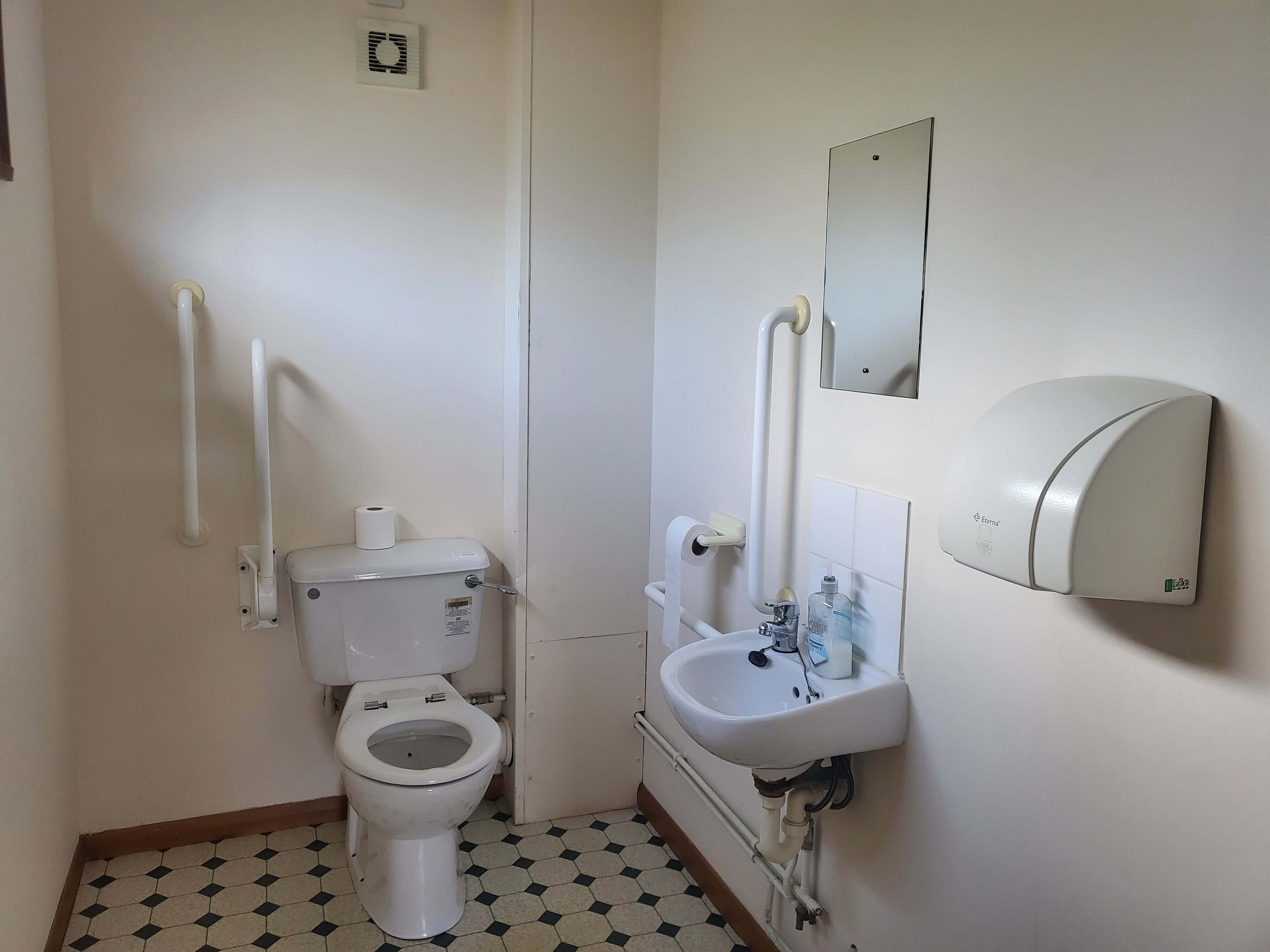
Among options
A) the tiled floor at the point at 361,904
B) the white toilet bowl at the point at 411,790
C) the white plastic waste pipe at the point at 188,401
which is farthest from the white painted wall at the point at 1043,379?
the white plastic waste pipe at the point at 188,401

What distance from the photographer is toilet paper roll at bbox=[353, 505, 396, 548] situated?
2525 millimetres

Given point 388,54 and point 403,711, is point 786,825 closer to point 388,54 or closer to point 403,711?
point 403,711

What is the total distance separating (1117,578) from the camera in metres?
1.06

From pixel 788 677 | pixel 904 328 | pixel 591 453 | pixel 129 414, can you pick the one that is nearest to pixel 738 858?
pixel 788 677

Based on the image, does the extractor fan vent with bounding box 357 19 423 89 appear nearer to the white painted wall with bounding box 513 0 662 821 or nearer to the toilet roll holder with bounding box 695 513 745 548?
the white painted wall with bounding box 513 0 662 821

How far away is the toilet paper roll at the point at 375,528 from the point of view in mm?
2525

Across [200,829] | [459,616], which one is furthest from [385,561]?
[200,829]

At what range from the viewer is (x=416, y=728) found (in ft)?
7.91

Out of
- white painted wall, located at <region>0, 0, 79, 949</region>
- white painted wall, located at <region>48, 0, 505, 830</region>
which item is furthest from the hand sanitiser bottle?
white painted wall, located at <region>0, 0, 79, 949</region>

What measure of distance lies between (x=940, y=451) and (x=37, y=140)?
207 centimetres

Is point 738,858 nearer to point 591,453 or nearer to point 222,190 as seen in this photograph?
point 591,453

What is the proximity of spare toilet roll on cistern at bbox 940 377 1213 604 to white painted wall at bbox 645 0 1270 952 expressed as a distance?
0.13 feet

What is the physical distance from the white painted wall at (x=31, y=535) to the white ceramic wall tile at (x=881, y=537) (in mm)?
1598

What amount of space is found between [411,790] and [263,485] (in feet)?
2.82
